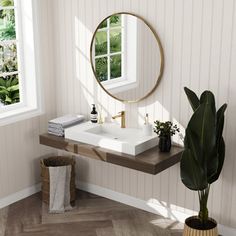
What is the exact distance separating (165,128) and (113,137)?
581 mm

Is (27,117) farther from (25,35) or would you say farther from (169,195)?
(169,195)

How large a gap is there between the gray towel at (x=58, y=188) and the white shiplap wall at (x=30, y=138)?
1.24ft

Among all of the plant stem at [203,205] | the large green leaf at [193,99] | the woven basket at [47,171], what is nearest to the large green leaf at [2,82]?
the woven basket at [47,171]

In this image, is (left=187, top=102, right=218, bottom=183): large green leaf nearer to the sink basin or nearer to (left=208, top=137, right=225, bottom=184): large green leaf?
(left=208, top=137, right=225, bottom=184): large green leaf

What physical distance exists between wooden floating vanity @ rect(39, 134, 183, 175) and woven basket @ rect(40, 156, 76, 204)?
39cm

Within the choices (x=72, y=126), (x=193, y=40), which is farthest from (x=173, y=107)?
(x=72, y=126)

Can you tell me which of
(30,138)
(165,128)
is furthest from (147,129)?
(30,138)

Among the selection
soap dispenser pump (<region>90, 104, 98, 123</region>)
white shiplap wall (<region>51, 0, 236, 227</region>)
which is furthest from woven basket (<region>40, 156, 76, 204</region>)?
soap dispenser pump (<region>90, 104, 98, 123</region>)

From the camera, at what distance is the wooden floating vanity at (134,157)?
357cm

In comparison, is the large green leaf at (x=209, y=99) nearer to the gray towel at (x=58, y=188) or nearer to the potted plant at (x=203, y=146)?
the potted plant at (x=203, y=146)

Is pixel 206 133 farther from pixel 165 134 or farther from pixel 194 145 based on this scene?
pixel 165 134

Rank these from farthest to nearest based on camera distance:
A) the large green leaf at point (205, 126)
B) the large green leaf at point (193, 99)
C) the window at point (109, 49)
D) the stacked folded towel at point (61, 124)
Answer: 1. the stacked folded towel at point (61, 124)
2. the window at point (109, 49)
3. the large green leaf at point (193, 99)
4. the large green leaf at point (205, 126)

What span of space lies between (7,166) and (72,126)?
707 mm

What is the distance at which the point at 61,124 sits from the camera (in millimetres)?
4238
